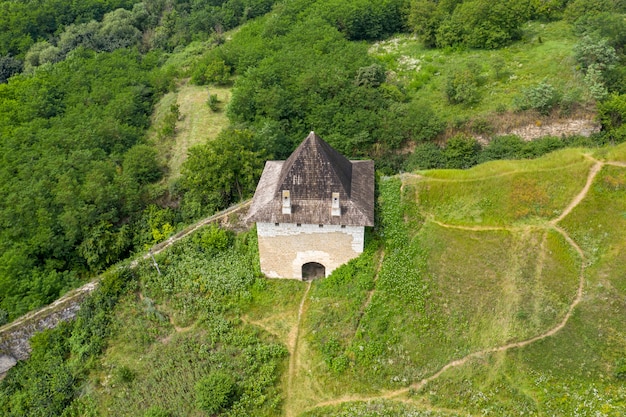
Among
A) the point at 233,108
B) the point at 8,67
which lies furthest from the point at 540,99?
the point at 8,67

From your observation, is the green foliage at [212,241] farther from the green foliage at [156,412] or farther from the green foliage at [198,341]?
the green foliage at [156,412]

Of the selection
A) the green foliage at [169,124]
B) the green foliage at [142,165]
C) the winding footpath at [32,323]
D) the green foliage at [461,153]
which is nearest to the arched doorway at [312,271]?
the winding footpath at [32,323]

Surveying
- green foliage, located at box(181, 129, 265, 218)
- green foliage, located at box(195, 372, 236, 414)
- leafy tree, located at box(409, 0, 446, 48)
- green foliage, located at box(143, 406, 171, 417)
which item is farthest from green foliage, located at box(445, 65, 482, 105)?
green foliage, located at box(143, 406, 171, 417)

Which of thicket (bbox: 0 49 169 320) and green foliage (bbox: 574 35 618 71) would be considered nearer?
thicket (bbox: 0 49 169 320)

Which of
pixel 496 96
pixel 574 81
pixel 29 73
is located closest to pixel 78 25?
pixel 29 73

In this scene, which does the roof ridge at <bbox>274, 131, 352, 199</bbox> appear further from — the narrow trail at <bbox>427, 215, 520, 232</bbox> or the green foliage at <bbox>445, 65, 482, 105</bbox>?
the green foliage at <bbox>445, 65, 482, 105</bbox>

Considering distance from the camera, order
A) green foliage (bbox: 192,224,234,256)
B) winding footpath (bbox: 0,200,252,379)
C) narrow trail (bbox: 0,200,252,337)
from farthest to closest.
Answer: green foliage (bbox: 192,224,234,256)
narrow trail (bbox: 0,200,252,337)
winding footpath (bbox: 0,200,252,379)

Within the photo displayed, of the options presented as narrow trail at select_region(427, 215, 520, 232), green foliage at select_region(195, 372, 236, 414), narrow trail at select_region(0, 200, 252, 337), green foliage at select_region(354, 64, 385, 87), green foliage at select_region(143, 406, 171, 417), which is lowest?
green foliage at select_region(143, 406, 171, 417)
